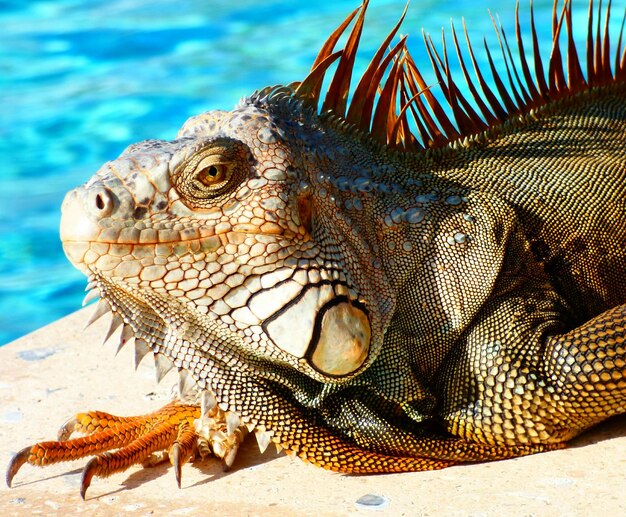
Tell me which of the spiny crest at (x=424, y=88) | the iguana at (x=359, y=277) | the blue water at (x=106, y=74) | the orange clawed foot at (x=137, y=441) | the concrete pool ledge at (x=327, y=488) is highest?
the blue water at (x=106, y=74)

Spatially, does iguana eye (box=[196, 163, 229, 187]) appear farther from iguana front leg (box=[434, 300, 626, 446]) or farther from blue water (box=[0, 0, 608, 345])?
blue water (box=[0, 0, 608, 345])

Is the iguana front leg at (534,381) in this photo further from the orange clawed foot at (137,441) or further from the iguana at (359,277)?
the orange clawed foot at (137,441)

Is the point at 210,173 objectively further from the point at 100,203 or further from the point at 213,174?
the point at 100,203

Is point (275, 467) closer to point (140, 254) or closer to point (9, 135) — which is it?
point (140, 254)

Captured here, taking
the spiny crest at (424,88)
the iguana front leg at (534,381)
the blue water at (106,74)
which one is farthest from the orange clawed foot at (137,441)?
the blue water at (106,74)

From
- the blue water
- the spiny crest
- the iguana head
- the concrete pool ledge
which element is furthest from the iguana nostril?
the blue water

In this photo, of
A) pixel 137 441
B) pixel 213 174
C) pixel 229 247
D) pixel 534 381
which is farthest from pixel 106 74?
pixel 534 381
